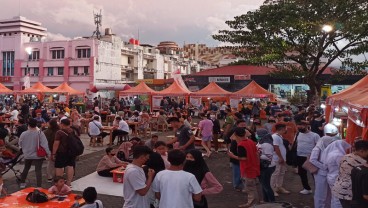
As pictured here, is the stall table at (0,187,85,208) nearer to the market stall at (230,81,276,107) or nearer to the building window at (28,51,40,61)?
the market stall at (230,81,276,107)

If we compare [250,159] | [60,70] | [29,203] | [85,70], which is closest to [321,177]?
[250,159]

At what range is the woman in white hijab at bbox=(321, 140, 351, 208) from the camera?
5.94m

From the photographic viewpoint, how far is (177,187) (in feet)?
13.7

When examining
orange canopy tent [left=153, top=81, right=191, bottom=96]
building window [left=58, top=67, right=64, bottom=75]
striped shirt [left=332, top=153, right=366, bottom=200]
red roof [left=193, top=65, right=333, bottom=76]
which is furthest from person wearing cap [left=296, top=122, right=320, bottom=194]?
building window [left=58, top=67, right=64, bottom=75]

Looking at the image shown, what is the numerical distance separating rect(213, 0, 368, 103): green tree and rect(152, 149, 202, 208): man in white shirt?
14.7 meters

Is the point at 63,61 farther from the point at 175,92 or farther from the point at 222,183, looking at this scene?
the point at 222,183

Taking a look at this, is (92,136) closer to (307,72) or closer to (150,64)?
(307,72)

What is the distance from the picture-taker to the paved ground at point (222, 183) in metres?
7.86

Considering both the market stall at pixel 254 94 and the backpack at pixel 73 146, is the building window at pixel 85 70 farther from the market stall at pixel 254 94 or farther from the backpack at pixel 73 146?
the backpack at pixel 73 146

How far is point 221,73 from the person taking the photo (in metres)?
33.9

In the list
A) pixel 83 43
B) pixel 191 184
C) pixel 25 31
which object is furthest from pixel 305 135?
pixel 25 31

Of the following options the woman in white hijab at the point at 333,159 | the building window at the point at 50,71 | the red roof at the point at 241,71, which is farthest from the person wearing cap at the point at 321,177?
the building window at the point at 50,71

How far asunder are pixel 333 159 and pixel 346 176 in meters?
0.81

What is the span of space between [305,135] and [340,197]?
3142 mm
